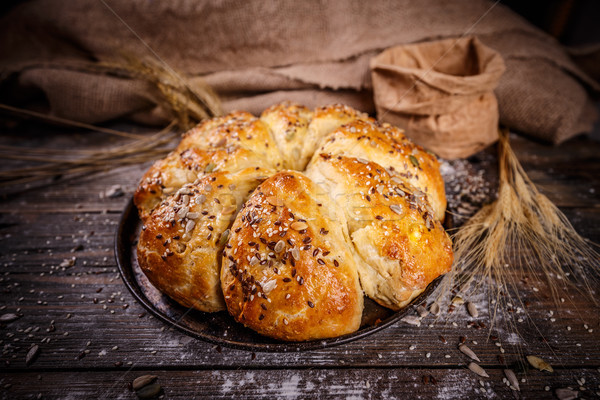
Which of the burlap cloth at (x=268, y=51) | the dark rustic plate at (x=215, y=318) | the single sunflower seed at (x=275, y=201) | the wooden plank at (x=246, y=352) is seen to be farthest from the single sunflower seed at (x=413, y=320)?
the burlap cloth at (x=268, y=51)

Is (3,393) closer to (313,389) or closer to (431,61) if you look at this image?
(313,389)

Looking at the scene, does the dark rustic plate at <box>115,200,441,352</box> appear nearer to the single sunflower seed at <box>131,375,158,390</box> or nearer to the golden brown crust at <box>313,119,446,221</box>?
the single sunflower seed at <box>131,375,158,390</box>

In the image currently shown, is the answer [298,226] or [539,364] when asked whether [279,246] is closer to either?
[298,226]

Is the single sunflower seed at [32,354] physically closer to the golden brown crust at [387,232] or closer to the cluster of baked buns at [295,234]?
the cluster of baked buns at [295,234]

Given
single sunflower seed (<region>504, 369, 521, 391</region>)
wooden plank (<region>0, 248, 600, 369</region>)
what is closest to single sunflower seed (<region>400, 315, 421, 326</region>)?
wooden plank (<region>0, 248, 600, 369</region>)

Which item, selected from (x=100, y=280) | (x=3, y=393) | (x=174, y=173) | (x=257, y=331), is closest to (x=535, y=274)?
(x=257, y=331)

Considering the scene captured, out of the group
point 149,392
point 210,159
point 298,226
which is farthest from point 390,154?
point 149,392
